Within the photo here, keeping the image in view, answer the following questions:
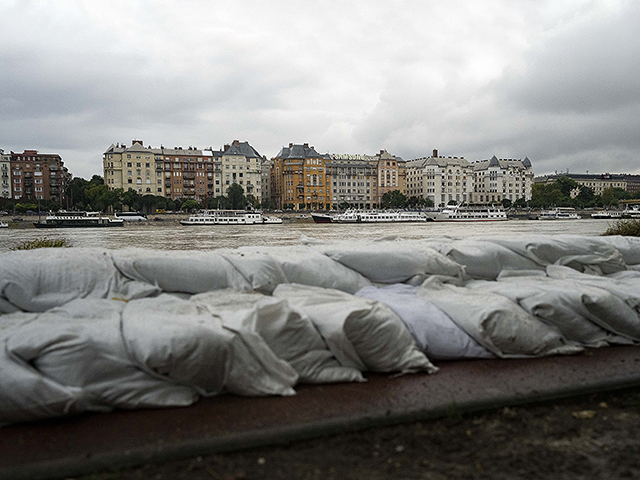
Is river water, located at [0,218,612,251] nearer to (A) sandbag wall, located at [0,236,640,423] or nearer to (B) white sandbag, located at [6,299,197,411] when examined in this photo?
(A) sandbag wall, located at [0,236,640,423]

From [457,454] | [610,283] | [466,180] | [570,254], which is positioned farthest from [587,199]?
[457,454]

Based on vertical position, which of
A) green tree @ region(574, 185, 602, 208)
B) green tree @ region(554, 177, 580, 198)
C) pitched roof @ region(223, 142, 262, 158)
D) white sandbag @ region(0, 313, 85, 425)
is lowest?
white sandbag @ region(0, 313, 85, 425)

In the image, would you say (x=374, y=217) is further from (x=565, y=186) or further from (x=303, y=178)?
(x=565, y=186)

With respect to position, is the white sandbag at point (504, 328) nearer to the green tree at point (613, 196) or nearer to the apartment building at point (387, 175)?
the apartment building at point (387, 175)

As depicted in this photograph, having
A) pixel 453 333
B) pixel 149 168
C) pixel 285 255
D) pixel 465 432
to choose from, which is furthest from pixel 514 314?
pixel 149 168

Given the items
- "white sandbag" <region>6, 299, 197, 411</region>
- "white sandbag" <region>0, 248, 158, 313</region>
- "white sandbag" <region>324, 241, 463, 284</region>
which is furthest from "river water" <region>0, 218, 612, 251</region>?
"white sandbag" <region>6, 299, 197, 411</region>

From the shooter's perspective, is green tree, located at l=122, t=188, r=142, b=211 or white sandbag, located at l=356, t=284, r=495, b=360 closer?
white sandbag, located at l=356, t=284, r=495, b=360

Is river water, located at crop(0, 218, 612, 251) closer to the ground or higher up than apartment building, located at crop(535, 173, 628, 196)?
closer to the ground

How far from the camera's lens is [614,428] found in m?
1.96

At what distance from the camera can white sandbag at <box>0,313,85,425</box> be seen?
1847 millimetres

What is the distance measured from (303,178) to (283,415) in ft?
272

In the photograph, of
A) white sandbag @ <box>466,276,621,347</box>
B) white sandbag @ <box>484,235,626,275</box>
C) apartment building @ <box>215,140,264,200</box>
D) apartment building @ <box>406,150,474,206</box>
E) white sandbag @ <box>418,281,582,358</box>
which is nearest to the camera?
white sandbag @ <box>418,281,582,358</box>

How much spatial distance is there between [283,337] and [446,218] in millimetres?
50706

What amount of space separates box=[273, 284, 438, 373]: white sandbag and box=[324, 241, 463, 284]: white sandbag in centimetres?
99
